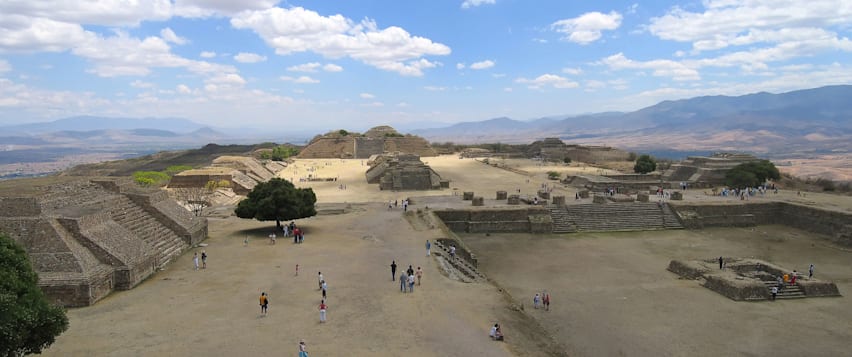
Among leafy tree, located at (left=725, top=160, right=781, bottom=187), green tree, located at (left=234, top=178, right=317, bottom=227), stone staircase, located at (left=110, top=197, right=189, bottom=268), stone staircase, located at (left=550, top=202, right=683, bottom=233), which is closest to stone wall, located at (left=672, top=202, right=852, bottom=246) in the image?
stone staircase, located at (left=550, top=202, right=683, bottom=233)

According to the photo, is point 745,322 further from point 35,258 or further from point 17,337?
point 35,258

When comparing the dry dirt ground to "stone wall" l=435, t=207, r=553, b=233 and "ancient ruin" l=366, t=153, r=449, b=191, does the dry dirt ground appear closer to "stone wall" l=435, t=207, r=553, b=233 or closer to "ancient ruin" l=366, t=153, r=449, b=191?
"stone wall" l=435, t=207, r=553, b=233

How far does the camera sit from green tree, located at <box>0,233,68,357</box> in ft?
27.1

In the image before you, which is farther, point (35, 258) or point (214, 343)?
point (35, 258)

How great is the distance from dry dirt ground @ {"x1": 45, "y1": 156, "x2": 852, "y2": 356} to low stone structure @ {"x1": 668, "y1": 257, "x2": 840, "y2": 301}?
44 centimetres

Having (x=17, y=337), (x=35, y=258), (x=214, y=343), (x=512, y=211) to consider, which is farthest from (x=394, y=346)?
(x=512, y=211)

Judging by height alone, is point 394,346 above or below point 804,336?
above

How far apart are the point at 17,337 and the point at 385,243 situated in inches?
590

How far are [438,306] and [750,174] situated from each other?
3543 cm

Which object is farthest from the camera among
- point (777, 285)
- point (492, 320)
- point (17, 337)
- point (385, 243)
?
point (385, 243)

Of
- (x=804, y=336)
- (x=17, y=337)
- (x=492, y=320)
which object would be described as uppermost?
(x=17, y=337)

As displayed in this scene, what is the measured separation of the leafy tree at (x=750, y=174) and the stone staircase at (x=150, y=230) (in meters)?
38.9

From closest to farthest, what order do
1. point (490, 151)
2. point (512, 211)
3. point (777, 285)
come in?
point (777, 285)
point (512, 211)
point (490, 151)

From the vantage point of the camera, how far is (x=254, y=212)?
2375 centimetres
